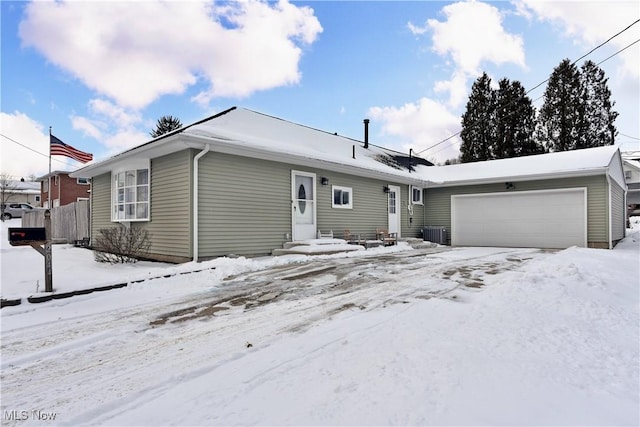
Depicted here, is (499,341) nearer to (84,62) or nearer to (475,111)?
(84,62)

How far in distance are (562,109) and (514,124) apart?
3.29 metres

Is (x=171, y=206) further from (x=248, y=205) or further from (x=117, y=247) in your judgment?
(x=248, y=205)

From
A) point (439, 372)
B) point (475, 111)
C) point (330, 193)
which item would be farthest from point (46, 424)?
point (475, 111)

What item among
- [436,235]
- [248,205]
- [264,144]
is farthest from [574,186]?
[248,205]

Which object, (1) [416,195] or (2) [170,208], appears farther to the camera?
(1) [416,195]

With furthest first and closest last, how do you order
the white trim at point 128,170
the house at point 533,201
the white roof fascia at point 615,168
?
the white roof fascia at point 615,168, the house at point 533,201, the white trim at point 128,170

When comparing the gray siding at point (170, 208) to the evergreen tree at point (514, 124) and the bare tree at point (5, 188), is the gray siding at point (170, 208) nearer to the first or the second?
the evergreen tree at point (514, 124)

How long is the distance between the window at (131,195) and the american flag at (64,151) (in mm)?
4352

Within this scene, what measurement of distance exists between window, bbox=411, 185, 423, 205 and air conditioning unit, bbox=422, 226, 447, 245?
1312 mm

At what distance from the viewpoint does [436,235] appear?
15656 millimetres

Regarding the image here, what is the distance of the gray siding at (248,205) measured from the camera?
8.49 meters

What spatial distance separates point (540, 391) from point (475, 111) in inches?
1244

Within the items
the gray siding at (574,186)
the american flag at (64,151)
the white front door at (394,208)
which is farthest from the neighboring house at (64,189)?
the gray siding at (574,186)

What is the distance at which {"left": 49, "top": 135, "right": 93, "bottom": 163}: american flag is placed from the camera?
1339cm
